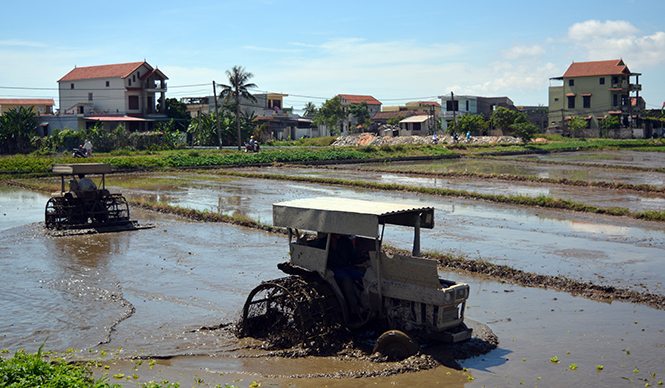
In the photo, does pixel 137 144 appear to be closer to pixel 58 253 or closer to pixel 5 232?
pixel 5 232

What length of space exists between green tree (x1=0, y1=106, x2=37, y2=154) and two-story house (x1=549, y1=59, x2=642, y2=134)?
6442cm

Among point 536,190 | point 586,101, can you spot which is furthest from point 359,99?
point 536,190

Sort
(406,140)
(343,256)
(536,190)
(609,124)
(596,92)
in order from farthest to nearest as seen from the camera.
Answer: (596,92) → (609,124) → (406,140) → (536,190) → (343,256)

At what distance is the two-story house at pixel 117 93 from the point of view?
210 feet

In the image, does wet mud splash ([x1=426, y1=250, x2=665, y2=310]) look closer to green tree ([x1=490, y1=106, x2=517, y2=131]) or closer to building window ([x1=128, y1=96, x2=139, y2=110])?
building window ([x1=128, y1=96, x2=139, y2=110])

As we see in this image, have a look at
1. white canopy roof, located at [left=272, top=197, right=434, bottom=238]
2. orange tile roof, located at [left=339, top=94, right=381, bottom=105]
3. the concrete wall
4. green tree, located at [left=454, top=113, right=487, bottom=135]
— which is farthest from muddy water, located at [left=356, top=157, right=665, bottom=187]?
orange tile roof, located at [left=339, top=94, right=381, bottom=105]

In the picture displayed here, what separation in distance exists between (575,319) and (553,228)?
28.4ft

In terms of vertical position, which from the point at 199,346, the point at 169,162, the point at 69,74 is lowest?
the point at 199,346

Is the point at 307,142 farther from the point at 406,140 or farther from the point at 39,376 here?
the point at 39,376

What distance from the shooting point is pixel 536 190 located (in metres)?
27.6

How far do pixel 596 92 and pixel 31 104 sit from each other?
74.7 metres

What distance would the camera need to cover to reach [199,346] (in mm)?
8695

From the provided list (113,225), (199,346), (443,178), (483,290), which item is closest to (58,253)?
(113,225)

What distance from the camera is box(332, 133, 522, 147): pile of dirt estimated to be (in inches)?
2692
